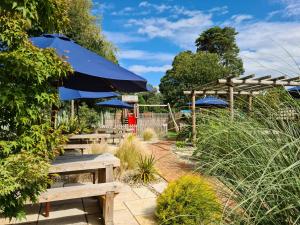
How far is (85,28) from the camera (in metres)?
16.3

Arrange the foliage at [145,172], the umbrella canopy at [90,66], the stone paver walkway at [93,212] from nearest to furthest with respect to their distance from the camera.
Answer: the umbrella canopy at [90,66], the stone paver walkway at [93,212], the foliage at [145,172]

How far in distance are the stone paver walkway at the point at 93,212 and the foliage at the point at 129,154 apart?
106 centimetres

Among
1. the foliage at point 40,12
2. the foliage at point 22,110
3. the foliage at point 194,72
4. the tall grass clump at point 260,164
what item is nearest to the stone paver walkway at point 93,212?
the foliage at point 22,110

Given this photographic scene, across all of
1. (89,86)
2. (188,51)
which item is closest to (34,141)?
(89,86)

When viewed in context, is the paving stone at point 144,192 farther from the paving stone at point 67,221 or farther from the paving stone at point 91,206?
the paving stone at point 67,221

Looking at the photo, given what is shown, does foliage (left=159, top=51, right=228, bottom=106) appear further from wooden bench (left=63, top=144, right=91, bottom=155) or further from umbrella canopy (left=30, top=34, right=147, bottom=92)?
umbrella canopy (left=30, top=34, right=147, bottom=92)

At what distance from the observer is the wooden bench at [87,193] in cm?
316

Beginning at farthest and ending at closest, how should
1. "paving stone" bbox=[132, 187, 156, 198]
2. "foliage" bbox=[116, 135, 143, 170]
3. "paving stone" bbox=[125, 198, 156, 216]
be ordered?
"foliage" bbox=[116, 135, 143, 170] → "paving stone" bbox=[132, 187, 156, 198] → "paving stone" bbox=[125, 198, 156, 216]

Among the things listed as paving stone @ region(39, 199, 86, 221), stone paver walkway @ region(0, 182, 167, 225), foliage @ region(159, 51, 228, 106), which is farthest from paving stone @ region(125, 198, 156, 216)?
foliage @ region(159, 51, 228, 106)

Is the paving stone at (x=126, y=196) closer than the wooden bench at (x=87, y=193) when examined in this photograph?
No

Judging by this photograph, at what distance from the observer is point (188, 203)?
10.8 ft

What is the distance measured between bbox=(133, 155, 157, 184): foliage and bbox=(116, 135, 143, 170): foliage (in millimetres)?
253

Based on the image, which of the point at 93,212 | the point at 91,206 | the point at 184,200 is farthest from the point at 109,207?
the point at 91,206

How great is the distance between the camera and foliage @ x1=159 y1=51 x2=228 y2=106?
1210 inches
